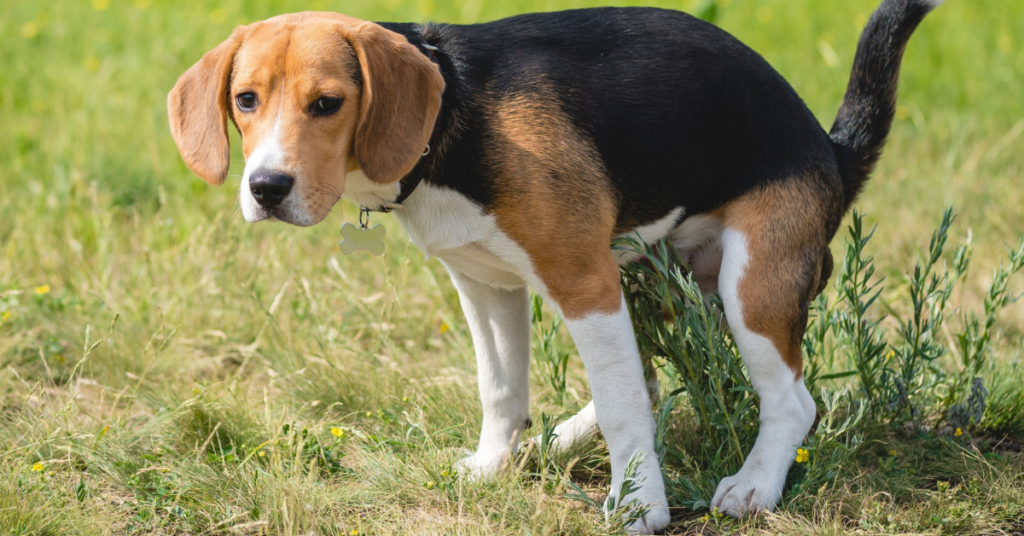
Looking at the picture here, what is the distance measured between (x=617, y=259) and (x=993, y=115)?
4600 mm

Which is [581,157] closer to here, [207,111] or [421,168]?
[421,168]

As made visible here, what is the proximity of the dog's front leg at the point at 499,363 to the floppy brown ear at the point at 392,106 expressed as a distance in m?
0.78

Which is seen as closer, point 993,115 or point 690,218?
point 690,218

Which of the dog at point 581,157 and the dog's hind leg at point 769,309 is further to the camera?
the dog's hind leg at point 769,309

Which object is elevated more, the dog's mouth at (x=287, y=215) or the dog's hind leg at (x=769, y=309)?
the dog's mouth at (x=287, y=215)

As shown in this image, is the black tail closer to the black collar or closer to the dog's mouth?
the black collar

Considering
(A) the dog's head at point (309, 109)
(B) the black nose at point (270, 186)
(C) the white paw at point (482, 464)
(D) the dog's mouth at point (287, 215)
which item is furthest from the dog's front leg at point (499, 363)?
(B) the black nose at point (270, 186)

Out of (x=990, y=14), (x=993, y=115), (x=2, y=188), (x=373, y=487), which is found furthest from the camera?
(x=990, y=14)

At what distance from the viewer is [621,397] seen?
290cm

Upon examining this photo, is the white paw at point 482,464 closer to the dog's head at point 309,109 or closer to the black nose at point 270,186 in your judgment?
the dog's head at point 309,109

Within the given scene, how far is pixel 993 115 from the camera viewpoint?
654cm

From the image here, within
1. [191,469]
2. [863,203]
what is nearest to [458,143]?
[191,469]

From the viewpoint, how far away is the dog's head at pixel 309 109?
8.34ft

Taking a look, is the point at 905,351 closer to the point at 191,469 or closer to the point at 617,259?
the point at 617,259
